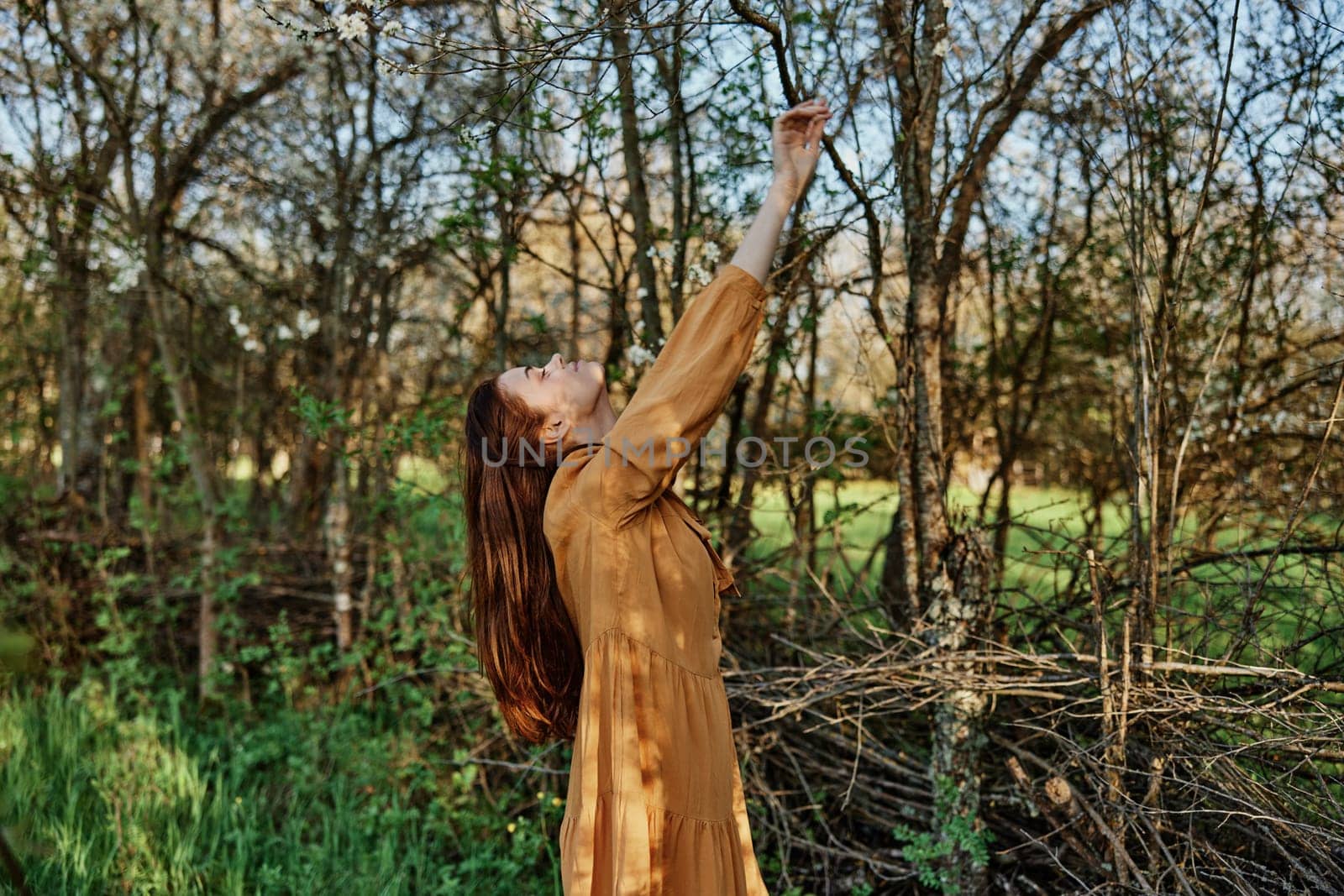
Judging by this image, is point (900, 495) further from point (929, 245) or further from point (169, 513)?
point (169, 513)

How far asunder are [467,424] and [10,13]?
5.42m

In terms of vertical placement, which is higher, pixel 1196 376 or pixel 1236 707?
pixel 1196 376

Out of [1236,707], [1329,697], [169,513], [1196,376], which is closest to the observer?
[1236,707]

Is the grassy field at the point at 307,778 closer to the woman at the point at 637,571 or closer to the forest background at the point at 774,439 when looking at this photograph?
the forest background at the point at 774,439

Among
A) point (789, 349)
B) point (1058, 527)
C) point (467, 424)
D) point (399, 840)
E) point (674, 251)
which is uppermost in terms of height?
point (674, 251)

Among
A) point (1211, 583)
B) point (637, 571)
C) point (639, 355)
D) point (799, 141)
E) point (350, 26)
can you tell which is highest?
point (350, 26)

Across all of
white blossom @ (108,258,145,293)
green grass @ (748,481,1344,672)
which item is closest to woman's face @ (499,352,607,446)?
green grass @ (748,481,1344,672)

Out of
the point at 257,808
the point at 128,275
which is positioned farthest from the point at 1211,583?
the point at 128,275

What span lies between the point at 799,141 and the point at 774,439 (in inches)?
78.3

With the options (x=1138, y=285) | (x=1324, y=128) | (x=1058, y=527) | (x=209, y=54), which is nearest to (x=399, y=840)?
(x=1058, y=527)

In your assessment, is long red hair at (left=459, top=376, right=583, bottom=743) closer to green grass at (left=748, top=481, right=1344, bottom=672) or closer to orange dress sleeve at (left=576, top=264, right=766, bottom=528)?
orange dress sleeve at (left=576, top=264, right=766, bottom=528)

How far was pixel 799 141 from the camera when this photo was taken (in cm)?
183

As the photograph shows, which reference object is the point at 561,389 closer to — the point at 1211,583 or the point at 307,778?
the point at 1211,583

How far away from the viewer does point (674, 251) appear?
346 cm
